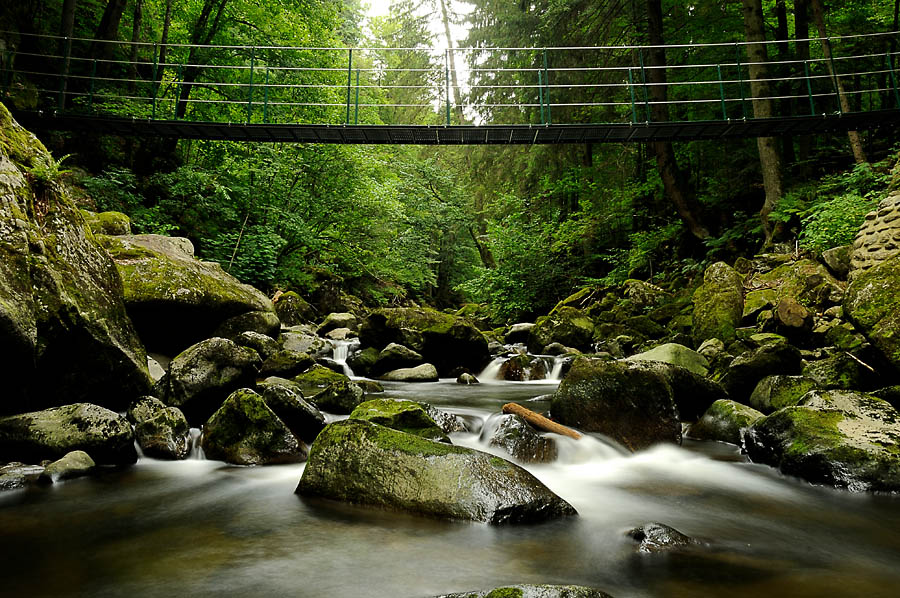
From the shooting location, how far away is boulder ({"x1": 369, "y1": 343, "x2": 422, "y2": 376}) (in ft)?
34.2

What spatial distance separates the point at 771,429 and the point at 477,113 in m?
16.7

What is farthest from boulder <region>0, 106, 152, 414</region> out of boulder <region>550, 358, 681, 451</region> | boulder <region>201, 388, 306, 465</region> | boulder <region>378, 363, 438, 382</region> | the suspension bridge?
the suspension bridge

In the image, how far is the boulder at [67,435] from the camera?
3.95 meters

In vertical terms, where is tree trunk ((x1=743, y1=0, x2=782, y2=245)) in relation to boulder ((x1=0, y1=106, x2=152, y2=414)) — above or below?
above

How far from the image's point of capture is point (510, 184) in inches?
778

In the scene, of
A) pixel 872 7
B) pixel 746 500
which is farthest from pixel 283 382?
pixel 872 7

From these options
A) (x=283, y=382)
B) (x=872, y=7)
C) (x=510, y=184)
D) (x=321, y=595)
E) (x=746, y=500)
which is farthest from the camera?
(x=510, y=184)

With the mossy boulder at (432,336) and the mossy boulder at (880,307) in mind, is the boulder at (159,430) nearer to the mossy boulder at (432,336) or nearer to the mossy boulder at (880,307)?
the mossy boulder at (432,336)

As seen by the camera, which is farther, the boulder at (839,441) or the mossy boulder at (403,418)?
the mossy boulder at (403,418)

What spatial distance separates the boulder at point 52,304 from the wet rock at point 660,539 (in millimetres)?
4458

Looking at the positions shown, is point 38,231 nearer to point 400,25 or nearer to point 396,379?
point 396,379

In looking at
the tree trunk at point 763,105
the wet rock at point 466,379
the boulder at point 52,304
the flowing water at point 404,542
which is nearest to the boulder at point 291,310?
the wet rock at point 466,379

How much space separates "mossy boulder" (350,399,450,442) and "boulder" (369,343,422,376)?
215 inches

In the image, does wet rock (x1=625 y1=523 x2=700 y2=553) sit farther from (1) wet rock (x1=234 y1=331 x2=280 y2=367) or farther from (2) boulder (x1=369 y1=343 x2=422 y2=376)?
(2) boulder (x1=369 y1=343 x2=422 y2=376)
